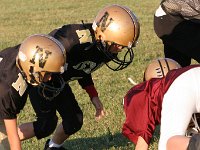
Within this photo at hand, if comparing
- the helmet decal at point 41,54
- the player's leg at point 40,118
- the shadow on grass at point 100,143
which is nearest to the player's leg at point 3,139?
the player's leg at point 40,118

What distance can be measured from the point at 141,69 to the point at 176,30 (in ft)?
12.4

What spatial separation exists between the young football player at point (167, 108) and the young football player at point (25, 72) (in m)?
0.84

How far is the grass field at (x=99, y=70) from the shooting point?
601 centimetres

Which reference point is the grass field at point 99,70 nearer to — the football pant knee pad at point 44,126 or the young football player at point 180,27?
the football pant knee pad at point 44,126

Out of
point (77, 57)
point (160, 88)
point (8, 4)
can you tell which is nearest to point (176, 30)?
point (77, 57)

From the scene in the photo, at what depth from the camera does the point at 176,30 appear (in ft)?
18.5

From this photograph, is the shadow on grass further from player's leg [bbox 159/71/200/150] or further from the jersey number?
player's leg [bbox 159/71/200/150]

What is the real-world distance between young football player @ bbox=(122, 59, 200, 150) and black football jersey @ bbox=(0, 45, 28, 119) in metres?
1.12

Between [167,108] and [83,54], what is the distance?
1856 mm

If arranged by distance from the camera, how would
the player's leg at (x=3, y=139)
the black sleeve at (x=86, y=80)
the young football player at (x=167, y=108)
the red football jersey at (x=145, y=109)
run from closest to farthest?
1. the young football player at (x=167, y=108)
2. the red football jersey at (x=145, y=109)
3. the player's leg at (x=3, y=139)
4. the black sleeve at (x=86, y=80)

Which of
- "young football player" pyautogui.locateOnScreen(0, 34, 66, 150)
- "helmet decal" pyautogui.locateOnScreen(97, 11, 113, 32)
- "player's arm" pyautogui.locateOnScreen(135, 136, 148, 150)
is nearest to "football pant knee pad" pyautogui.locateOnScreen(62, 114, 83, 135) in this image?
"young football player" pyautogui.locateOnScreen(0, 34, 66, 150)

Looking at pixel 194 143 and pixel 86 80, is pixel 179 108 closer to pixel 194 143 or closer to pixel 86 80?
pixel 194 143

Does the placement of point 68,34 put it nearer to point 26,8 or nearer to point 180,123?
point 180,123

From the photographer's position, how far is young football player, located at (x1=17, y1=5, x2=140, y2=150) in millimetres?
4824
